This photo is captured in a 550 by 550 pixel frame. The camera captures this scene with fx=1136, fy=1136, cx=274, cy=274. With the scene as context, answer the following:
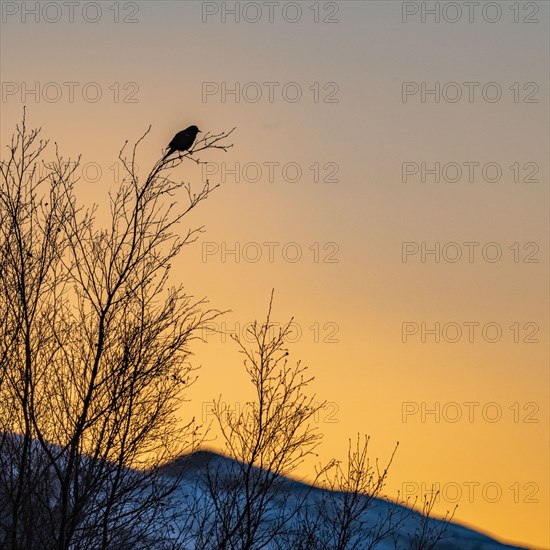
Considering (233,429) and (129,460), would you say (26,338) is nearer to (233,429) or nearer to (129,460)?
(129,460)

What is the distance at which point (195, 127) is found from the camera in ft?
52.2

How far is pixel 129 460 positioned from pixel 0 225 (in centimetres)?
360

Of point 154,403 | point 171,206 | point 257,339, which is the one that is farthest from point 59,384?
point 257,339

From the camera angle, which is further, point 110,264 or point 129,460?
point 129,460

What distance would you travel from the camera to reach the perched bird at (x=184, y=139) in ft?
48.8

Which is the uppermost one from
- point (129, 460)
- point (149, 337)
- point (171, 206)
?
point (171, 206)

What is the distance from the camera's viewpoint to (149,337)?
1437 centimetres

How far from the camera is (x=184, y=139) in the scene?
1545 cm

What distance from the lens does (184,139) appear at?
50.7 ft

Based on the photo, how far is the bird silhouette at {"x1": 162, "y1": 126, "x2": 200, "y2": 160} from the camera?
1488 cm

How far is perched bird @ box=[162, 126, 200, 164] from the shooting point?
14880mm

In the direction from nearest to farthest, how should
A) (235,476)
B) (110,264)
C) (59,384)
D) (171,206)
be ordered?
(171,206) < (110,264) < (59,384) < (235,476)

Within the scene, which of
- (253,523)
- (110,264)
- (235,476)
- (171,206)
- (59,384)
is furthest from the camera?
(235,476)

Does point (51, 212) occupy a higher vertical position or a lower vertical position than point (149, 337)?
higher
